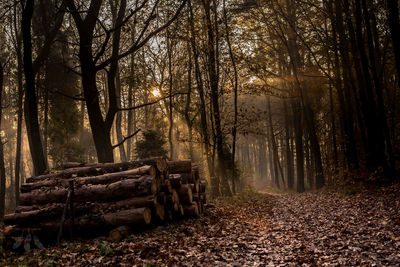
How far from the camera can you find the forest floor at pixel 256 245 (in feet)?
18.3

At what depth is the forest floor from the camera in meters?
5.58

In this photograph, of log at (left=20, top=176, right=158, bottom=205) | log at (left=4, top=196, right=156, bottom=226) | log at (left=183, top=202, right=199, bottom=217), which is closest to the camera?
log at (left=4, top=196, right=156, bottom=226)

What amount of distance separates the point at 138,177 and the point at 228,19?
12292mm

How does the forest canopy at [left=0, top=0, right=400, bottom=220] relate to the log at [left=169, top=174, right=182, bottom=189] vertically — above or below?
above

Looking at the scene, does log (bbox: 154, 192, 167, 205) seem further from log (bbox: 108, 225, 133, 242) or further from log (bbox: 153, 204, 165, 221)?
log (bbox: 108, 225, 133, 242)

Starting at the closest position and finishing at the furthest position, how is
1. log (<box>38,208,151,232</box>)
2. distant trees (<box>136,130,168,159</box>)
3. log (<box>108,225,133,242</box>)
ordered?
log (<box>108,225,133,242</box>), log (<box>38,208,151,232</box>), distant trees (<box>136,130,168,159</box>)

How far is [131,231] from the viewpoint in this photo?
26.2 ft

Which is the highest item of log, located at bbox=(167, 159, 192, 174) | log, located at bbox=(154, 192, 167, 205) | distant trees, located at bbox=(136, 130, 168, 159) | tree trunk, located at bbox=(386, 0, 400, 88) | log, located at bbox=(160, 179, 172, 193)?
tree trunk, located at bbox=(386, 0, 400, 88)

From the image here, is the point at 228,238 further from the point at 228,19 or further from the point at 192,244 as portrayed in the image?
the point at 228,19

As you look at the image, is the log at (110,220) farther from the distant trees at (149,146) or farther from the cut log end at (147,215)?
the distant trees at (149,146)

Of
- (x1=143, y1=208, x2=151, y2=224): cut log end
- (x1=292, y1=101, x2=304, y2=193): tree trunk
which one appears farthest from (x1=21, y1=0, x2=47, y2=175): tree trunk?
(x1=292, y1=101, x2=304, y2=193): tree trunk

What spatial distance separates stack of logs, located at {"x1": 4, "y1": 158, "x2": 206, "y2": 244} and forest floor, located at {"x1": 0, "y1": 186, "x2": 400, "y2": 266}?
0.51m

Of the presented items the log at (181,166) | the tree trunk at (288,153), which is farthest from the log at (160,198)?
→ the tree trunk at (288,153)

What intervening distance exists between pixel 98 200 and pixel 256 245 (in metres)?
4.36
